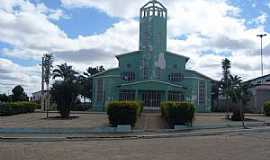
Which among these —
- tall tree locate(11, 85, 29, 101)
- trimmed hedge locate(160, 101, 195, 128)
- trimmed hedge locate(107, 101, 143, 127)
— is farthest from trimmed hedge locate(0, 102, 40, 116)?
tall tree locate(11, 85, 29, 101)

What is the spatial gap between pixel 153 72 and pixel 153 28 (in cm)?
616

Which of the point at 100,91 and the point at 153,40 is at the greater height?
the point at 153,40

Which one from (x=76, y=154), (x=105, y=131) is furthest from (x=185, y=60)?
(x=76, y=154)

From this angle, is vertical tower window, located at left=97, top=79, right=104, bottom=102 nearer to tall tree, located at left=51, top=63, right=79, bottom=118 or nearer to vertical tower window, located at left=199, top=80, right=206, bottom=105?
vertical tower window, located at left=199, top=80, right=206, bottom=105

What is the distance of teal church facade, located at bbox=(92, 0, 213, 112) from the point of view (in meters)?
49.7

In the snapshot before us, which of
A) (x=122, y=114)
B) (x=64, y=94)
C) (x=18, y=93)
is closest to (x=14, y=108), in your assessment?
(x=64, y=94)

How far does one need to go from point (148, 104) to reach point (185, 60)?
905cm

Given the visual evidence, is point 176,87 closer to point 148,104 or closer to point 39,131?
point 148,104

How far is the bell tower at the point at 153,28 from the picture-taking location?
49812mm

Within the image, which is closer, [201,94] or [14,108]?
[14,108]

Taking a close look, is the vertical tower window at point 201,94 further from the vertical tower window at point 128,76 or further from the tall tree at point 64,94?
the tall tree at point 64,94

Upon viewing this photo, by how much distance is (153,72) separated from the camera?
50.1 meters

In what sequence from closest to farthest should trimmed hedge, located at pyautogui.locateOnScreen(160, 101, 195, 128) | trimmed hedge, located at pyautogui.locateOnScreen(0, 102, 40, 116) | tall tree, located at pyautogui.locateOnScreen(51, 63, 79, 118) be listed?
trimmed hedge, located at pyautogui.locateOnScreen(160, 101, 195, 128) → tall tree, located at pyautogui.locateOnScreen(51, 63, 79, 118) → trimmed hedge, located at pyautogui.locateOnScreen(0, 102, 40, 116)

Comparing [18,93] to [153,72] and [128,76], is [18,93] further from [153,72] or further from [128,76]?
[153,72]
